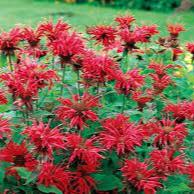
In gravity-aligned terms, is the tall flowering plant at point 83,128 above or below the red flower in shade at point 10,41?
below

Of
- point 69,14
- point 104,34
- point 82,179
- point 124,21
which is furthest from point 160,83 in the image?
point 69,14

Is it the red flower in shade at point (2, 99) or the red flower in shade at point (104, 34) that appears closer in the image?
the red flower in shade at point (2, 99)

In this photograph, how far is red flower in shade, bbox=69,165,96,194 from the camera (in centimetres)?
189

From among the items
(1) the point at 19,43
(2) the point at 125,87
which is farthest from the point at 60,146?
(1) the point at 19,43

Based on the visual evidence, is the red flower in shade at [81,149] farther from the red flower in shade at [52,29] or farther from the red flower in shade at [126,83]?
the red flower in shade at [52,29]

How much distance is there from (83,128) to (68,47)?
0.26 metres

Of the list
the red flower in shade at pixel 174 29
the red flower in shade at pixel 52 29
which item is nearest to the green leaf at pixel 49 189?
the red flower in shade at pixel 52 29

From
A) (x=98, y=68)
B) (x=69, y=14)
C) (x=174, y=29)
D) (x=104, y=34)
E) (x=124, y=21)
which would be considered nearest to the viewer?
(x=98, y=68)

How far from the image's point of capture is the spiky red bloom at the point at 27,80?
1.88m

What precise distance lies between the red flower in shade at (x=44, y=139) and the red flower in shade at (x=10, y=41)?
0.51m

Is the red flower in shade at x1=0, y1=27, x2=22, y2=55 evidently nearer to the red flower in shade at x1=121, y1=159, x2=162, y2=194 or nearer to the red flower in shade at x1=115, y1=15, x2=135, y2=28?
the red flower in shade at x1=115, y1=15, x2=135, y2=28

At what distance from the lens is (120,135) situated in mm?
1855

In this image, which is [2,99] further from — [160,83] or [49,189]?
Answer: [160,83]

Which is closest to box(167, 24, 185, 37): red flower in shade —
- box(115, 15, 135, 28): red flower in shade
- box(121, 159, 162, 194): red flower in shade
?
box(115, 15, 135, 28): red flower in shade
